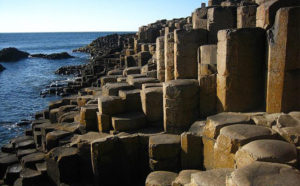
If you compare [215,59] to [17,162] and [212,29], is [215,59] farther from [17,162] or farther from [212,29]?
[17,162]

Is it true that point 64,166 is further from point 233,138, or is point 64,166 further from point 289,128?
point 289,128

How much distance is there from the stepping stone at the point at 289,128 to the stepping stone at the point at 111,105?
12.8ft

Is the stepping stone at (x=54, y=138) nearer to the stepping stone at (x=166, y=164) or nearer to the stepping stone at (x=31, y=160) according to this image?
the stepping stone at (x=31, y=160)

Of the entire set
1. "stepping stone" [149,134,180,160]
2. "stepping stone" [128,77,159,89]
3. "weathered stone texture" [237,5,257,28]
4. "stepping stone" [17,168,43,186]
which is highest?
"weathered stone texture" [237,5,257,28]

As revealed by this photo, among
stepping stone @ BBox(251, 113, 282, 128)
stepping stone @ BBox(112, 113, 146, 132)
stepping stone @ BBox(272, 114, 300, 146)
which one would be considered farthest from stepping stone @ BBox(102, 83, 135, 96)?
stepping stone @ BBox(272, 114, 300, 146)

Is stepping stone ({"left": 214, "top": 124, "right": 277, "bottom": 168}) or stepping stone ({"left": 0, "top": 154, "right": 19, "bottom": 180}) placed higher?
stepping stone ({"left": 214, "top": 124, "right": 277, "bottom": 168})

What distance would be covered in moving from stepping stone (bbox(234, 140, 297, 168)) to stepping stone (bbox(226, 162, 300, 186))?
0.79 ft

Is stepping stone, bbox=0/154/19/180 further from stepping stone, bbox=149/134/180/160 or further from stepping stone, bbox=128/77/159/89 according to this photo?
stepping stone, bbox=149/134/180/160

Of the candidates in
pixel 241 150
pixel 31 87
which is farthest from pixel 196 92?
pixel 31 87

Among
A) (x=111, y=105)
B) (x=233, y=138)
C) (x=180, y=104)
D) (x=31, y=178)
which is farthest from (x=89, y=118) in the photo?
(x=233, y=138)

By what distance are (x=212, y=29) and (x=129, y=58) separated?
9.23 metres

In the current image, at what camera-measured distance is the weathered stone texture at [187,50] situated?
693cm

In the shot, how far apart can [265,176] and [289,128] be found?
1485mm

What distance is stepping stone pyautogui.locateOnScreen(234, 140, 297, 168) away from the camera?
361cm
